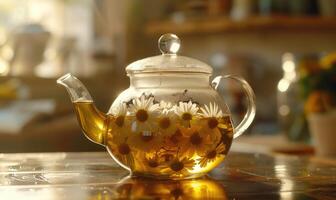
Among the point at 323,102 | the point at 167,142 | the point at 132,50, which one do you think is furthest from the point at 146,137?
the point at 132,50

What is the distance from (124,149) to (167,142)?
6cm

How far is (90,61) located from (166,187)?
296 cm

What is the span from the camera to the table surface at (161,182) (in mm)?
640

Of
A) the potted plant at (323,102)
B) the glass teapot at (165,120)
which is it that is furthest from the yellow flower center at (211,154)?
the potted plant at (323,102)

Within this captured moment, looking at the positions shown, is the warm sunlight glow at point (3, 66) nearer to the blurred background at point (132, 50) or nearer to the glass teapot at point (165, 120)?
the blurred background at point (132, 50)

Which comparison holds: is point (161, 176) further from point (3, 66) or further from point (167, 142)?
point (3, 66)

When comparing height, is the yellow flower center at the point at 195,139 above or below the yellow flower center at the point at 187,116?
below

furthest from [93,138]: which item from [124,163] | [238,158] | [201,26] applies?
[201,26]

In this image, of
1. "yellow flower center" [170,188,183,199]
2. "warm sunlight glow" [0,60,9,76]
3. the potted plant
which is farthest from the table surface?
"warm sunlight glow" [0,60,9,76]

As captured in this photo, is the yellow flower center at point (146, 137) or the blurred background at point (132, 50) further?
the blurred background at point (132, 50)

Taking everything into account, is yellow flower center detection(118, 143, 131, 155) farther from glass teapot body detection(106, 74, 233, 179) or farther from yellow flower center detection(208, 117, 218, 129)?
yellow flower center detection(208, 117, 218, 129)

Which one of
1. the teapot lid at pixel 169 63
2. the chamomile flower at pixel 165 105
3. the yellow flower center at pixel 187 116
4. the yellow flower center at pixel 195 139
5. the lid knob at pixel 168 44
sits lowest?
the yellow flower center at pixel 195 139

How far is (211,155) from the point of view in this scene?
0.76 m

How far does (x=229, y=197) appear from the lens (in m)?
0.63
